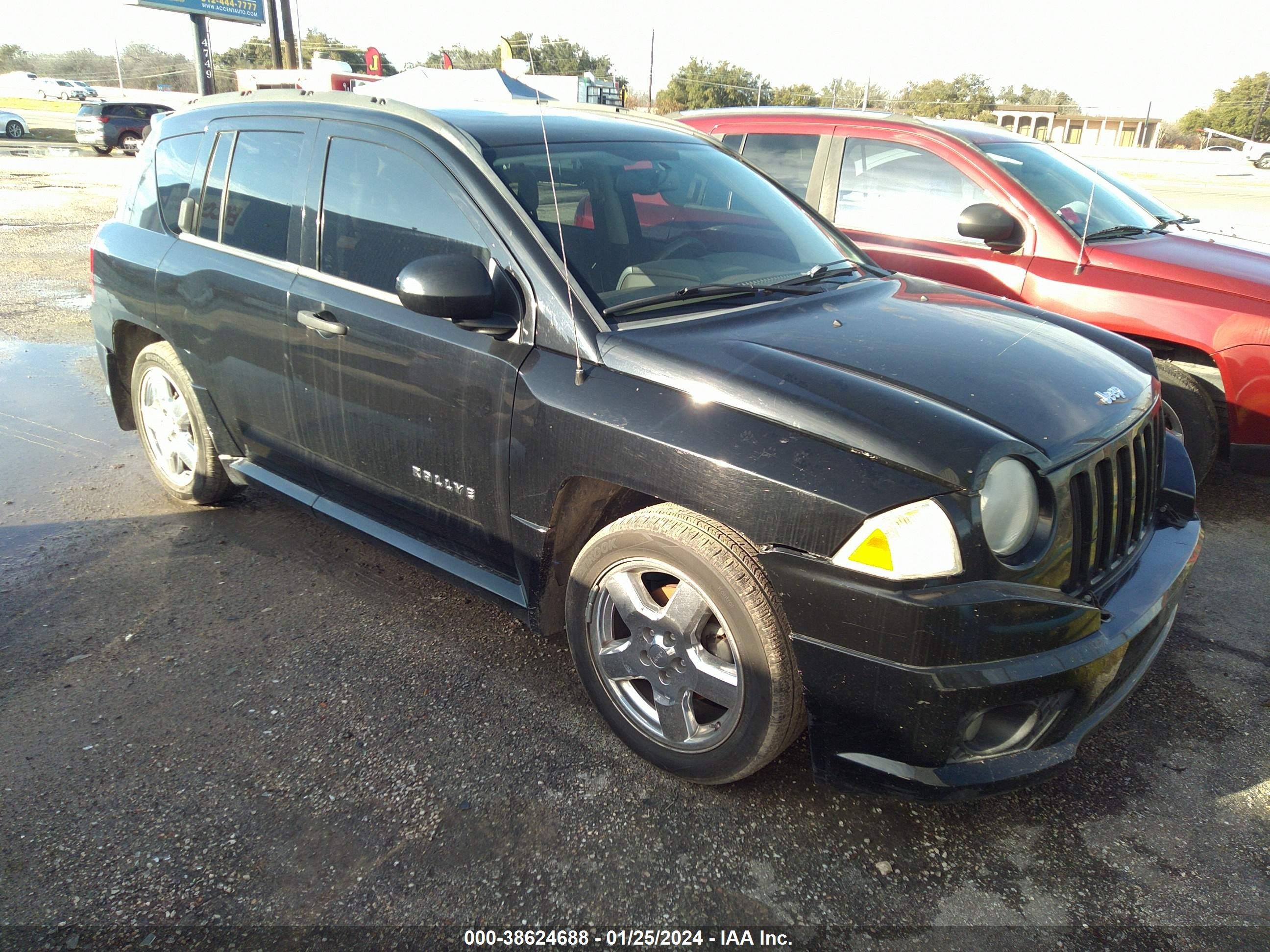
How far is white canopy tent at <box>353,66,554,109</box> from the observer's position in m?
3.54

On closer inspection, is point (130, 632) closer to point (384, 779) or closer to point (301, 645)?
point (301, 645)

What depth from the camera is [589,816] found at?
100 inches

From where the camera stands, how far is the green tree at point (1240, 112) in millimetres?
48500

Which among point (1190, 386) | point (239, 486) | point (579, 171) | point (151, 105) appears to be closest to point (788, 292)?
point (579, 171)

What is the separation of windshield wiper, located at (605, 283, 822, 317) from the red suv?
168 cm

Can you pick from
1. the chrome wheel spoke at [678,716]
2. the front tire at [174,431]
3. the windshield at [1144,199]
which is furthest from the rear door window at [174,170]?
the windshield at [1144,199]

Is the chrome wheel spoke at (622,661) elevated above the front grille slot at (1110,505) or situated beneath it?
situated beneath

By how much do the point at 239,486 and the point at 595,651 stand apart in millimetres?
2666

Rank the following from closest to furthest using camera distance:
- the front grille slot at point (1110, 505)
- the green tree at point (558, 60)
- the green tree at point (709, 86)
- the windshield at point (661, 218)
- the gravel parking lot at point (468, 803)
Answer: the gravel parking lot at point (468, 803), the front grille slot at point (1110, 505), the windshield at point (661, 218), the green tree at point (558, 60), the green tree at point (709, 86)

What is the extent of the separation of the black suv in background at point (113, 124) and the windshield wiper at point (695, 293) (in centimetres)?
2861

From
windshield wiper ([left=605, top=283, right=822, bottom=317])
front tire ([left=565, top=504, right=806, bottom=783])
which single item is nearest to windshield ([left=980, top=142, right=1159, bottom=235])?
windshield wiper ([left=605, top=283, right=822, bottom=317])

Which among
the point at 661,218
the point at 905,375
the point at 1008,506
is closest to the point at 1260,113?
the point at 661,218

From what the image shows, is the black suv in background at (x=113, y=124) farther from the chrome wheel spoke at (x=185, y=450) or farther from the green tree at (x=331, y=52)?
the chrome wheel spoke at (x=185, y=450)

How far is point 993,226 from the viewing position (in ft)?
15.7
